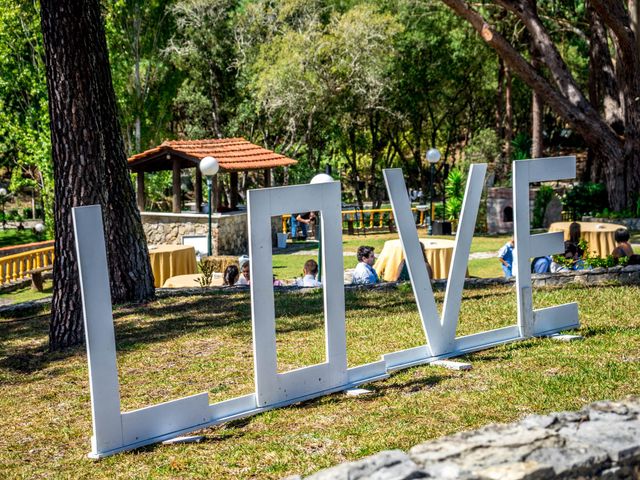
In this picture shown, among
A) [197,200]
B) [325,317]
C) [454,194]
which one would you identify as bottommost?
[325,317]

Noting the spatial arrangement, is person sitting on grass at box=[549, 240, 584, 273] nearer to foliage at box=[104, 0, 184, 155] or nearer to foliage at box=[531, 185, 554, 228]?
foliage at box=[531, 185, 554, 228]

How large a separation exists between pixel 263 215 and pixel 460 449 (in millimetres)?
2621

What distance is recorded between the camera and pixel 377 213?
→ 97.8 feet

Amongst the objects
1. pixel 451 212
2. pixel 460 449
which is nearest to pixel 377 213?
pixel 451 212

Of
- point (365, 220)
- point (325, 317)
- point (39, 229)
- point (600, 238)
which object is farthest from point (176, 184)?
point (325, 317)

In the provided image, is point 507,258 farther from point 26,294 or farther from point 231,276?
point 26,294

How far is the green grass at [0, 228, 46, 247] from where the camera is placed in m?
32.9

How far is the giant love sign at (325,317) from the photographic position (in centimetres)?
486

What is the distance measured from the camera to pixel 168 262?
15781mm

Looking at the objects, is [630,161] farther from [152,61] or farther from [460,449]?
[460,449]

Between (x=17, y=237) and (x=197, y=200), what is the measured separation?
1328 cm

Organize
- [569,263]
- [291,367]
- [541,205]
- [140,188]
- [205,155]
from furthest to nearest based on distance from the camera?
[541,205] → [140,188] → [205,155] → [569,263] → [291,367]

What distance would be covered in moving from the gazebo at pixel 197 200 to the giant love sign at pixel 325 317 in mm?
15842

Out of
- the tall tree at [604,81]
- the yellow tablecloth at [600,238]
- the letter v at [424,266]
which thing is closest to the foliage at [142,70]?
the tall tree at [604,81]
